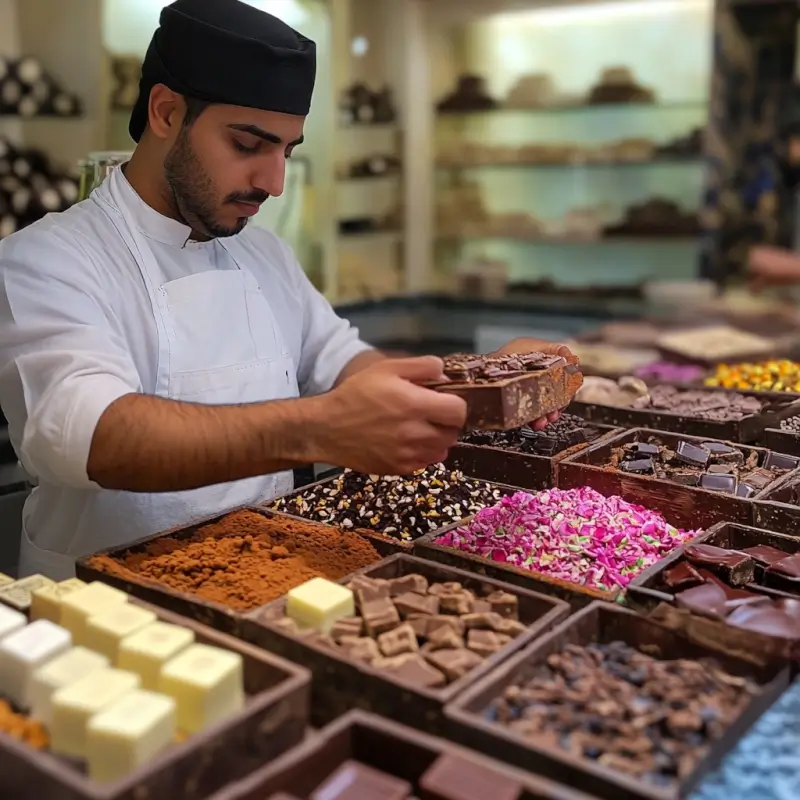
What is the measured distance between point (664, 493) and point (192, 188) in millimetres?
1036

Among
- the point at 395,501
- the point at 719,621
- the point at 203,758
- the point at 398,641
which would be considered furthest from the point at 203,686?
the point at 395,501

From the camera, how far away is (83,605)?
117cm

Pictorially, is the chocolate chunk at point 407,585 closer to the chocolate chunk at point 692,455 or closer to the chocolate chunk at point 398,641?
the chocolate chunk at point 398,641

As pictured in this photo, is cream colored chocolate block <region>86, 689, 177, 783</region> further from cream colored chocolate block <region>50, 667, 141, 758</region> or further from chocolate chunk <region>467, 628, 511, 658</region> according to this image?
chocolate chunk <region>467, 628, 511, 658</region>

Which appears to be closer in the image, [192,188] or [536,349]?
[192,188]

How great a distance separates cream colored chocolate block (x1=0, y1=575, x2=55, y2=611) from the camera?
1304 millimetres

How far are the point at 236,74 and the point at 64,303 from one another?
50cm

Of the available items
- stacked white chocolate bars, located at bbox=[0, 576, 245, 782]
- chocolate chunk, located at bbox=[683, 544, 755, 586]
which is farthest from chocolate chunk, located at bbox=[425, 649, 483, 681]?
chocolate chunk, located at bbox=[683, 544, 755, 586]

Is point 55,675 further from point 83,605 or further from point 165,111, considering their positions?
point 165,111

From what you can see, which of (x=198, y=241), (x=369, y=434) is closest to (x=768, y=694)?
Answer: (x=369, y=434)

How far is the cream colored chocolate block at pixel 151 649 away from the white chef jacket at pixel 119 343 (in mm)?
416

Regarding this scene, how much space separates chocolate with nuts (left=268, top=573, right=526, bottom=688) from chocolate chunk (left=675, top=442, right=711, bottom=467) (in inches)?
29.2


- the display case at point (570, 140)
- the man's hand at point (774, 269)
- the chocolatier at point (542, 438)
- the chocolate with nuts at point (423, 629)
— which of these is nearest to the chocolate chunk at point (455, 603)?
the chocolate with nuts at point (423, 629)

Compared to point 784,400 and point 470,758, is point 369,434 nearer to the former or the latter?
point 470,758
